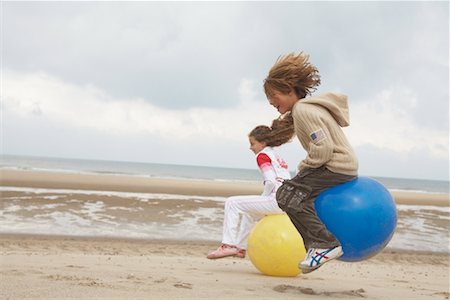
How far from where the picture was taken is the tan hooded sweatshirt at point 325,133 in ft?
16.8

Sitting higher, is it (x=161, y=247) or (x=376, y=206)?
(x=376, y=206)

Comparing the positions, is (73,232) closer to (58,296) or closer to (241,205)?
(241,205)

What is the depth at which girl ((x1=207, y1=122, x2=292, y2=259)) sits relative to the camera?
742cm

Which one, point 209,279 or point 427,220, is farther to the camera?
point 427,220

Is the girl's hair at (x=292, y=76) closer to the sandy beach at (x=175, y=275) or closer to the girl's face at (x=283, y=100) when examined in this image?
the girl's face at (x=283, y=100)

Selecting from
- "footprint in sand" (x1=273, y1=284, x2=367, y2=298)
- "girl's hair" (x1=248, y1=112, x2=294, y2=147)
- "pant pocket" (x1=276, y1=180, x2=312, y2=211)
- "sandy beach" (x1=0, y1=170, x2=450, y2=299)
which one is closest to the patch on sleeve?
"pant pocket" (x1=276, y1=180, x2=312, y2=211)

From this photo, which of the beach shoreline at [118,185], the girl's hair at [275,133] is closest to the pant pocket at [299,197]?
the girl's hair at [275,133]

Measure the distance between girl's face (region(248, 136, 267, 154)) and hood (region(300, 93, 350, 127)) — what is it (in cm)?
232

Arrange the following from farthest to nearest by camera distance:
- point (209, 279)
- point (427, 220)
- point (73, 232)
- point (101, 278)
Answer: point (427, 220) < point (73, 232) < point (209, 279) < point (101, 278)

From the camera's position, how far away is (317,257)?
5078 millimetres

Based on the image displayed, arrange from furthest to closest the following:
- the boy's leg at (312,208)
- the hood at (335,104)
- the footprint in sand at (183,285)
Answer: the footprint in sand at (183,285) → the hood at (335,104) → the boy's leg at (312,208)

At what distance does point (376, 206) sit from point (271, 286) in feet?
6.04

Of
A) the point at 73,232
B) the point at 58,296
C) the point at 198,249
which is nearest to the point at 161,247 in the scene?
the point at 198,249

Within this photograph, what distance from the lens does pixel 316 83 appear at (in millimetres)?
5598
